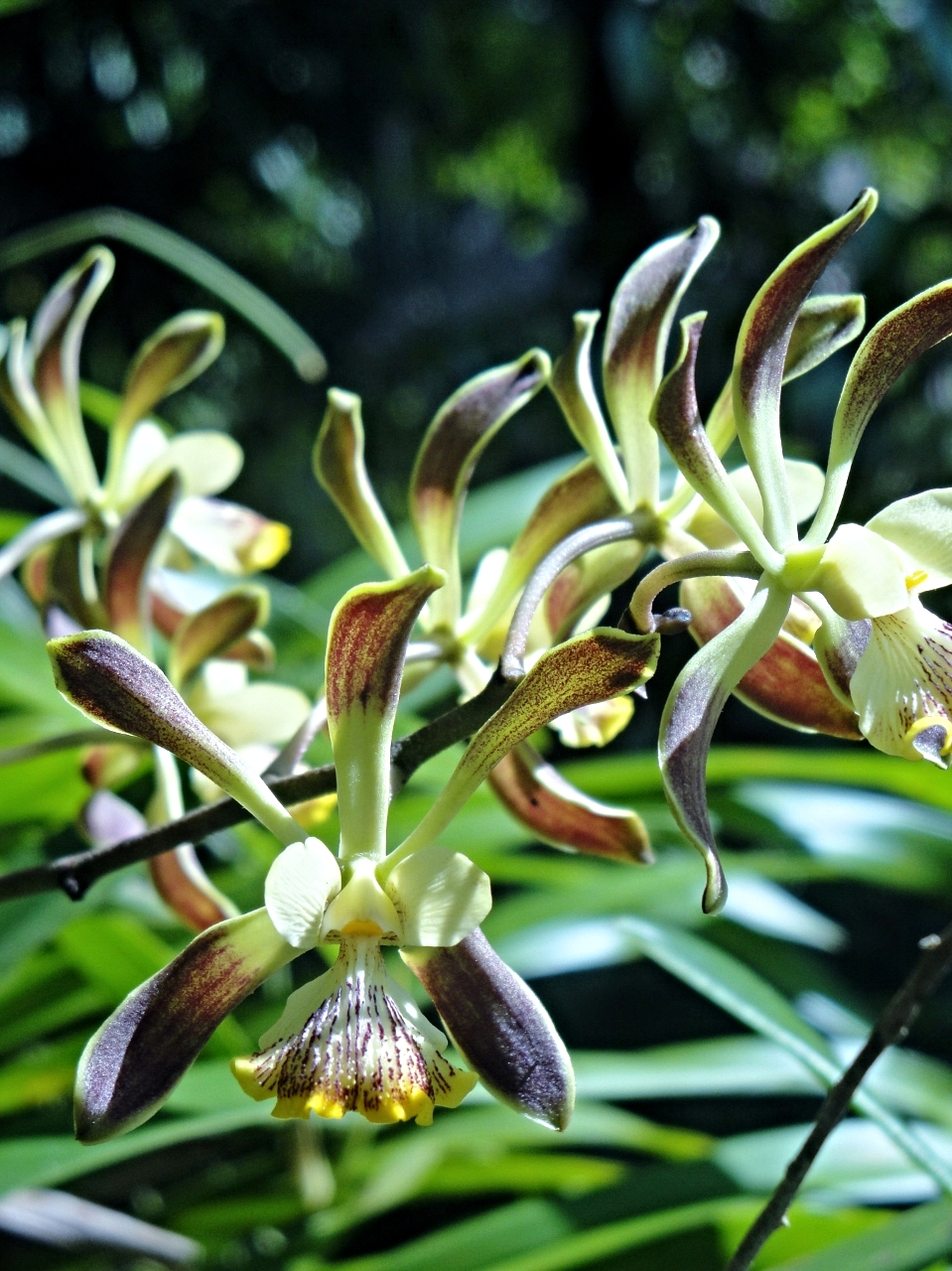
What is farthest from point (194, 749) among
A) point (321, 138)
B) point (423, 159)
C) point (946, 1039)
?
point (423, 159)

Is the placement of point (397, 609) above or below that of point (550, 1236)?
above

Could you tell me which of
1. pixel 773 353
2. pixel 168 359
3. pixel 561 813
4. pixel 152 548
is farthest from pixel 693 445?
pixel 168 359

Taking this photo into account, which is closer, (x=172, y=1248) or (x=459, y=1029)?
(x=459, y=1029)

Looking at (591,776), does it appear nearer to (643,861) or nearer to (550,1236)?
(550,1236)

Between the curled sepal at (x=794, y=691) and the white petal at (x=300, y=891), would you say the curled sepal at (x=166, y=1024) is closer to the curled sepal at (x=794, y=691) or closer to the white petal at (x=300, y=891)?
the white petal at (x=300, y=891)

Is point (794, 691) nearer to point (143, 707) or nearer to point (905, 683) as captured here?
point (905, 683)

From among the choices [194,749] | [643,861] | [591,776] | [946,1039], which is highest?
[194,749]

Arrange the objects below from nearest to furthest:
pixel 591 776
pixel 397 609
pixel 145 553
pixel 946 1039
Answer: pixel 397 609 < pixel 145 553 < pixel 591 776 < pixel 946 1039
